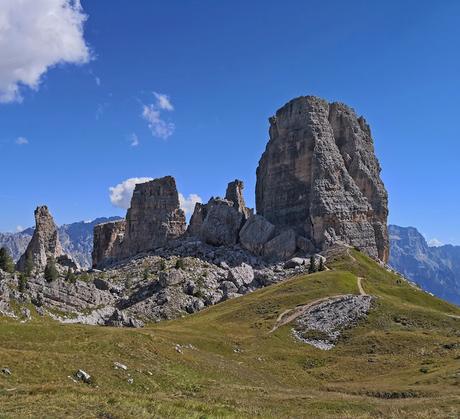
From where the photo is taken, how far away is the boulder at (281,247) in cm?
17575

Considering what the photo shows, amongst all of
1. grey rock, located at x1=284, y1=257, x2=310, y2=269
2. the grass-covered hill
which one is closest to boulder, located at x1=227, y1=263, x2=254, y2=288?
grey rock, located at x1=284, y1=257, x2=310, y2=269

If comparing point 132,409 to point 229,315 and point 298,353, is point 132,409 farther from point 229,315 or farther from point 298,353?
point 229,315

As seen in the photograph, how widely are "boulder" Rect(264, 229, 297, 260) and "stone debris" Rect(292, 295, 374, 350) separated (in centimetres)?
6836

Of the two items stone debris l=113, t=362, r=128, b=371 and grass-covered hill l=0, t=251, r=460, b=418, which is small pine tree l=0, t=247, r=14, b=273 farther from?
stone debris l=113, t=362, r=128, b=371

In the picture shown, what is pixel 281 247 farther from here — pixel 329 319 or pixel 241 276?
pixel 329 319

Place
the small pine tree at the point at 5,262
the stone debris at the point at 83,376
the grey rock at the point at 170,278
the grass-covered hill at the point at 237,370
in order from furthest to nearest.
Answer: the grey rock at the point at 170,278 → the small pine tree at the point at 5,262 → the stone debris at the point at 83,376 → the grass-covered hill at the point at 237,370

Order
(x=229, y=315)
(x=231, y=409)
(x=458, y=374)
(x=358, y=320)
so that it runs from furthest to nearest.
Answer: (x=229, y=315) < (x=358, y=320) < (x=458, y=374) < (x=231, y=409)

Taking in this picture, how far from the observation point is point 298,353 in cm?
7594

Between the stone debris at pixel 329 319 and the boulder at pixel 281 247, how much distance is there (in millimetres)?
68356

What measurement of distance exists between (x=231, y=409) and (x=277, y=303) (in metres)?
79.6

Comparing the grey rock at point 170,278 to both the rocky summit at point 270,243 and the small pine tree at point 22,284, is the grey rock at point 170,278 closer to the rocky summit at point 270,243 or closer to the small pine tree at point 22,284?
the rocky summit at point 270,243

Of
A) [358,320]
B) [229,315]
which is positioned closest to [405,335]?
[358,320]

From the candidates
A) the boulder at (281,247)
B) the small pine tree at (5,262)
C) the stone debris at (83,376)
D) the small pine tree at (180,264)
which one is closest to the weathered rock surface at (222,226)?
the boulder at (281,247)

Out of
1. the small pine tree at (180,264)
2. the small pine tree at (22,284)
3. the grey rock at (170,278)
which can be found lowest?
the small pine tree at (22,284)
